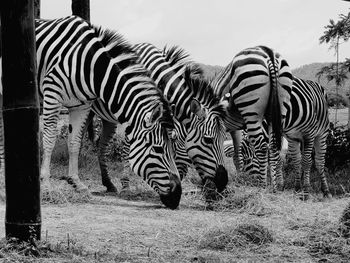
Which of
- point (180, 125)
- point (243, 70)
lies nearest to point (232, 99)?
point (243, 70)

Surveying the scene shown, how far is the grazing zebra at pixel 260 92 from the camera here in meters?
8.60

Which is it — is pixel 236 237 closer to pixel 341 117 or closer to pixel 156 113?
pixel 156 113

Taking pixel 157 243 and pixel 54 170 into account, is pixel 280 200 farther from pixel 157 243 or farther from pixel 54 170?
pixel 54 170

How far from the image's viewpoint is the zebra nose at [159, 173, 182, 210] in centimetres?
698

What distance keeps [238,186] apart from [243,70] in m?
1.70

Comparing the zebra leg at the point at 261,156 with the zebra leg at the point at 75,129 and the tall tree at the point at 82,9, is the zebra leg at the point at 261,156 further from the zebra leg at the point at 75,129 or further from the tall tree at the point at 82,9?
the tall tree at the point at 82,9

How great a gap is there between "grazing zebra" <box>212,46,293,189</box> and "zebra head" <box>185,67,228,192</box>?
0.84 metres

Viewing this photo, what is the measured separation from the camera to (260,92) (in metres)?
8.60

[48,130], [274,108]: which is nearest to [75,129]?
[48,130]

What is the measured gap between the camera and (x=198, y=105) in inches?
303

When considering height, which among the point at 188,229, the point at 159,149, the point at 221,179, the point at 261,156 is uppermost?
the point at 159,149

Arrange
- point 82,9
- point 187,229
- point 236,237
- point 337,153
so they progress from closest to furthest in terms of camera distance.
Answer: point 236,237, point 187,229, point 82,9, point 337,153

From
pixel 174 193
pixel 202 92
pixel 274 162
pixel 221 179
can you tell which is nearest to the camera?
pixel 174 193

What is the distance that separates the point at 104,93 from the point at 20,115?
3335 millimetres
